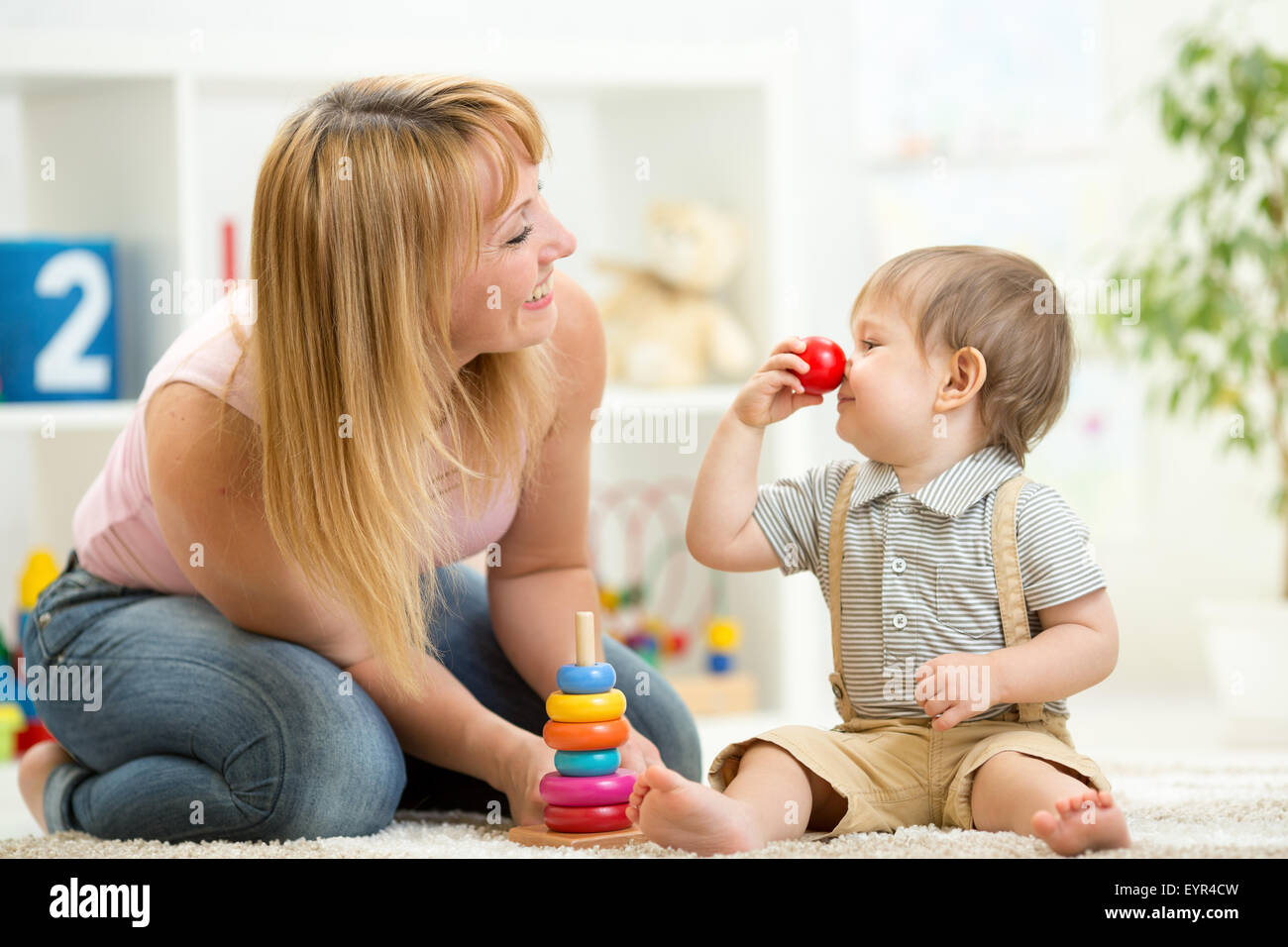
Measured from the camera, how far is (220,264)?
2.27 metres

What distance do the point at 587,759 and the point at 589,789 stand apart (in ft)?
0.07

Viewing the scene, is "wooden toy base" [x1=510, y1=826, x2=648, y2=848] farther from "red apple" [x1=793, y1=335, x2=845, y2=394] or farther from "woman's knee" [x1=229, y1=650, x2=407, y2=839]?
"red apple" [x1=793, y1=335, x2=845, y2=394]

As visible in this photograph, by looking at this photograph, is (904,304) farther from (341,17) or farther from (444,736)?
(341,17)

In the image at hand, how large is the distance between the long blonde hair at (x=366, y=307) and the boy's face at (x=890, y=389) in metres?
0.30

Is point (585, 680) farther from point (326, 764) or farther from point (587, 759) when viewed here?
point (326, 764)

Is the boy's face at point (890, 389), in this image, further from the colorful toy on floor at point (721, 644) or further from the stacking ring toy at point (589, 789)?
the colorful toy on floor at point (721, 644)

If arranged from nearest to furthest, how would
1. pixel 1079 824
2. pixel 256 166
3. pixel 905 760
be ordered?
pixel 1079 824
pixel 905 760
pixel 256 166

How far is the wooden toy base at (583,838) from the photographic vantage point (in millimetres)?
1010

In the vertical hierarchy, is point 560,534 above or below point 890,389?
below

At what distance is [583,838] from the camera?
1.01m

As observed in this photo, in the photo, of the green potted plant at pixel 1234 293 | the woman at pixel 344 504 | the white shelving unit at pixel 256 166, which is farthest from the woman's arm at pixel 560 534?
the green potted plant at pixel 1234 293

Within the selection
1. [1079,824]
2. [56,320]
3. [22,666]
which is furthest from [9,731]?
[1079,824]

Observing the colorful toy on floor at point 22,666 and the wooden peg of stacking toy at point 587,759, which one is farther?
the colorful toy on floor at point 22,666
